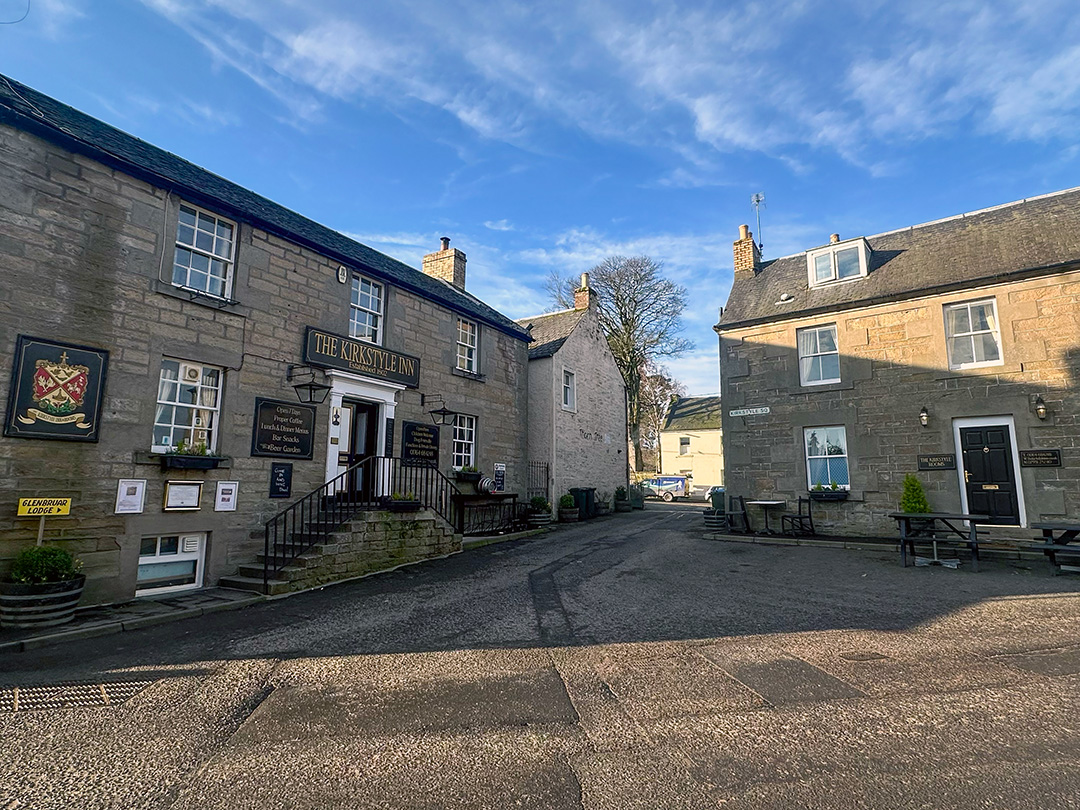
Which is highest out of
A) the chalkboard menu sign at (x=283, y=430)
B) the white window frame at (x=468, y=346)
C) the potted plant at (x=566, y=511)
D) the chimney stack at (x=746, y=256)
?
the chimney stack at (x=746, y=256)

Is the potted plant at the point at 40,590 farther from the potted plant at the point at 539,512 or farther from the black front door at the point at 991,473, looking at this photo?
the black front door at the point at 991,473

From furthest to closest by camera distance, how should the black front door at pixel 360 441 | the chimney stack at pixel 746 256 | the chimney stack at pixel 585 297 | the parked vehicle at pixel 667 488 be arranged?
1. the parked vehicle at pixel 667 488
2. the chimney stack at pixel 585 297
3. the chimney stack at pixel 746 256
4. the black front door at pixel 360 441

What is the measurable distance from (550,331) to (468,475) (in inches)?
351

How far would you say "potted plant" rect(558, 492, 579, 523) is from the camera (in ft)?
60.7

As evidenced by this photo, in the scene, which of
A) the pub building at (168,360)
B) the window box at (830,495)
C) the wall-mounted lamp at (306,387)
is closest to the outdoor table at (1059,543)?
the window box at (830,495)

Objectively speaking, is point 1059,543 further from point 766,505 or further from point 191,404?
point 191,404

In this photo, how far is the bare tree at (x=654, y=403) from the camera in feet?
118

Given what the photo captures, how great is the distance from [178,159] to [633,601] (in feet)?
37.7

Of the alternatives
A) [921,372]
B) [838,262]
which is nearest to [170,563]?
[921,372]

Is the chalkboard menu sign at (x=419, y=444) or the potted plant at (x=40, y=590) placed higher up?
the chalkboard menu sign at (x=419, y=444)

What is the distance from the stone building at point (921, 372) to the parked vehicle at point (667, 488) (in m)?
19.5

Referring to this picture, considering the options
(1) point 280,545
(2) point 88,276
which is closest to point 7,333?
(2) point 88,276

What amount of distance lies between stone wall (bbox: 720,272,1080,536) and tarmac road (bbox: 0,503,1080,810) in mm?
5425

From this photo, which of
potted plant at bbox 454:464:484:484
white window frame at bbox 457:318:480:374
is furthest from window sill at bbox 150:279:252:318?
potted plant at bbox 454:464:484:484
